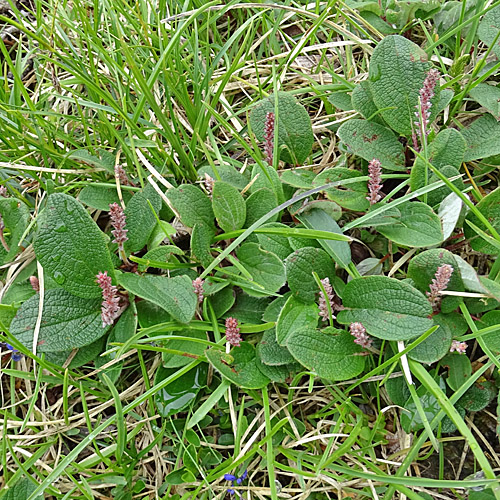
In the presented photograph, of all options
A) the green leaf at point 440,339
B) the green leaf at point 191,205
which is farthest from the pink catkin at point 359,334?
the green leaf at point 191,205

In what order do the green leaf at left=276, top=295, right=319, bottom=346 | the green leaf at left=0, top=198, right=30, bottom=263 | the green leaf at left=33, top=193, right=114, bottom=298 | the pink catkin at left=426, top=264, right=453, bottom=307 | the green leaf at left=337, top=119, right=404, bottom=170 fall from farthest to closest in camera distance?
the green leaf at left=0, top=198, right=30, bottom=263, the green leaf at left=337, top=119, right=404, bottom=170, the green leaf at left=33, top=193, right=114, bottom=298, the green leaf at left=276, top=295, right=319, bottom=346, the pink catkin at left=426, top=264, right=453, bottom=307

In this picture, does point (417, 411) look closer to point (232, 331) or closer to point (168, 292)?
point (232, 331)

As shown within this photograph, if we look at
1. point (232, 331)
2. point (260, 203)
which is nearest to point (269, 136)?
point (260, 203)

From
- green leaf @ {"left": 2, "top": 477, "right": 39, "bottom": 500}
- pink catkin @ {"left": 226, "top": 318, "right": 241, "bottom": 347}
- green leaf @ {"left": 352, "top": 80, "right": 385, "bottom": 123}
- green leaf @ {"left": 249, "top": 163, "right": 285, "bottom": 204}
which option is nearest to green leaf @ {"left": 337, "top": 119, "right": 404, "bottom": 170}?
green leaf @ {"left": 352, "top": 80, "right": 385, "bottom": 123}

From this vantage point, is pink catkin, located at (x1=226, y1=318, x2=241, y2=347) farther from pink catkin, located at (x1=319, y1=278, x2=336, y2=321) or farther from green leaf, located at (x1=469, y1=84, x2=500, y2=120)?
green leaf, located at (x1=469, y1=84, x2=500, y2=120)

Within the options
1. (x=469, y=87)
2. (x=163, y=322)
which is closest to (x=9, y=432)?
(x=163, y=322)

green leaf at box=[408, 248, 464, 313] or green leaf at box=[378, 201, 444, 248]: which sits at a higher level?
green leaf at box=[378, 201, 444, 248]
